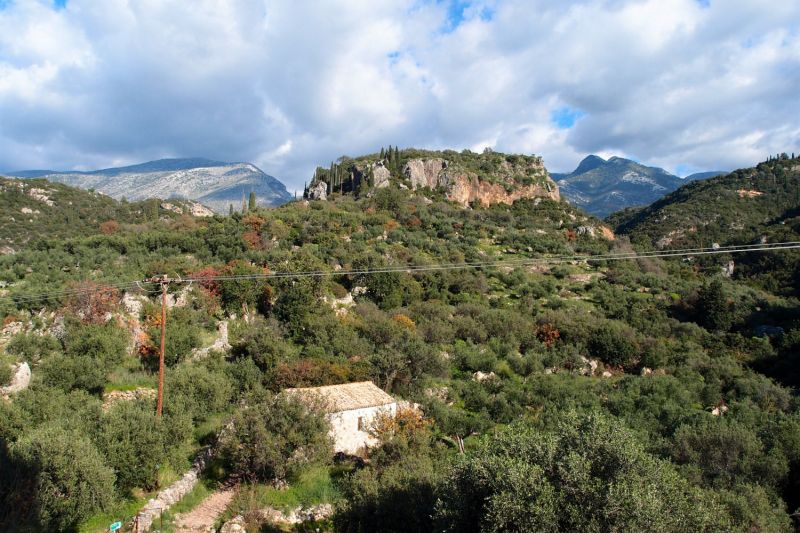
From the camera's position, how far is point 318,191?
72500 mm

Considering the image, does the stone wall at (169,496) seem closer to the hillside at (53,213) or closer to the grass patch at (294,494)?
the grass patch at (294,494)

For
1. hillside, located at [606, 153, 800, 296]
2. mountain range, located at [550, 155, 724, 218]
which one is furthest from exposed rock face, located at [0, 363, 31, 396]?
mountain range, located at [550, 155, 724, 218]

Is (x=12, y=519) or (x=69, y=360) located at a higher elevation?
(x=69, y=360)

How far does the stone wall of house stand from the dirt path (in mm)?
3539

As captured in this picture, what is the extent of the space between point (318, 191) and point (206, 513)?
216ft

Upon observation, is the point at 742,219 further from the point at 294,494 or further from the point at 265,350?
the point at 294,494

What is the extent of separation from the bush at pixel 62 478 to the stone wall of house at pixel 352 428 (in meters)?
6.53

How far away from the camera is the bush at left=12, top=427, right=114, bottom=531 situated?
27.2 ft

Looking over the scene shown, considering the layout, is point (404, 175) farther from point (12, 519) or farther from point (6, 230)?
point (12, 519)

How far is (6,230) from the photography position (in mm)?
47250

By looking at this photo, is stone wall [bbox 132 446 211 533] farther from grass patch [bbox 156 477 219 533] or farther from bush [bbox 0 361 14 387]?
bush [bbox 0 361 14 387]

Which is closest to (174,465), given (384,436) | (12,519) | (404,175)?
(12,519)

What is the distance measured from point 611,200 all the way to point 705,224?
114m

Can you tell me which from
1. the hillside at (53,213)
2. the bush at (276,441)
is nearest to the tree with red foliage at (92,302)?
the bush at (276,441)
